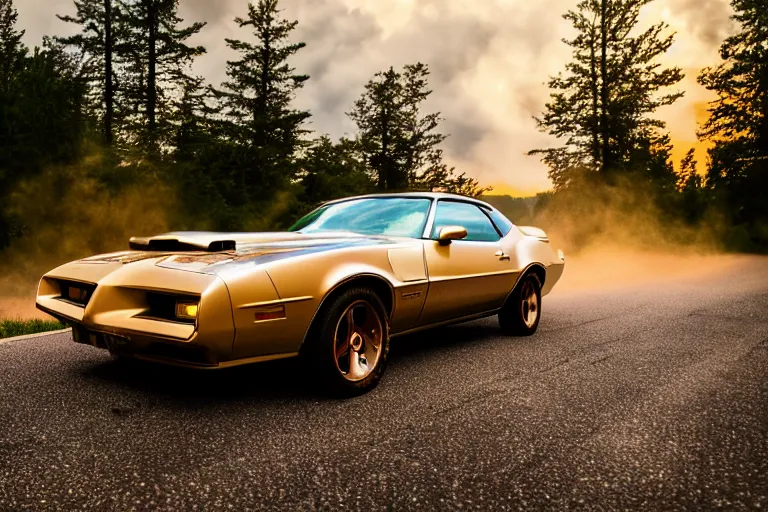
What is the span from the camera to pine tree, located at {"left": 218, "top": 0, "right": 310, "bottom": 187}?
2316cm

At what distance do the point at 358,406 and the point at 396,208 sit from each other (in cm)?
177

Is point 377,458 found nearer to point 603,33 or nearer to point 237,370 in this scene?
point 237,370

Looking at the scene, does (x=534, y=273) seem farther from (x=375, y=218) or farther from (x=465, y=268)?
(x=375, y=218)

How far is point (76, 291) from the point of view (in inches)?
120

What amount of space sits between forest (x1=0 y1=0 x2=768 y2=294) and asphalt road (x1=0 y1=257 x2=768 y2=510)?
13.7 m

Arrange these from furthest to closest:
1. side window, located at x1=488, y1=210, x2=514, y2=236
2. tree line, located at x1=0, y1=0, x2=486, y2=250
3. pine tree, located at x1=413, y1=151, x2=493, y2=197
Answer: pine tree, located at x1=413, y1=151, x2=493, y2=197
tree line, located at x1=0, y1=0, x2=486, y2=250
side window, located at x1=488, y1=210, x2=514, y2=236

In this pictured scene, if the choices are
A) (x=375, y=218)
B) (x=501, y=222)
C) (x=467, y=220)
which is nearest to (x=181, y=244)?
(x=375, y=218)

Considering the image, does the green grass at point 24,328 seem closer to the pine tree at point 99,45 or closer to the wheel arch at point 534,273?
the wheel arch at point 534,273

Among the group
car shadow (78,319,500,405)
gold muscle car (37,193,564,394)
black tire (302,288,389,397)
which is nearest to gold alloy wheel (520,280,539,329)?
gold muscle car (37,193,564,394)

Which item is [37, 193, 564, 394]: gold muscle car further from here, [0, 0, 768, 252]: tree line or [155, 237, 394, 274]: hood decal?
[0, 0, 768, 252]: tree line

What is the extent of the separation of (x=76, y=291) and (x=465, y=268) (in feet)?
9.00

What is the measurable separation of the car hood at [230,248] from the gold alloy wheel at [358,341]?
436 mm

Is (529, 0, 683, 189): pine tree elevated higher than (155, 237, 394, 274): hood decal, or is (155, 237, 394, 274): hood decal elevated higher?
(529, 0, 683, 189): pine tree

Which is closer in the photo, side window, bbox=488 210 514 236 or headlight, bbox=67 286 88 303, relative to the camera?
headlight, bbox=67 286 88 303
